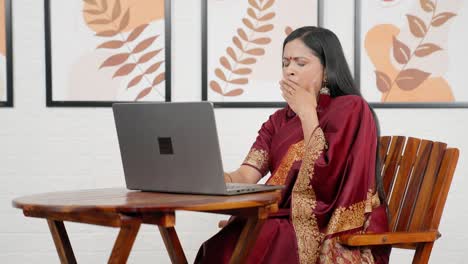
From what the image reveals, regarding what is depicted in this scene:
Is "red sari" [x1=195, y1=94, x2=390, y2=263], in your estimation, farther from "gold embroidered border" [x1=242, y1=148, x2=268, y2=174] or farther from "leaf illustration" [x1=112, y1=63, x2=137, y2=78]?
"leaf illustration" [x1=112, y1=63, x2=137, y2=78]

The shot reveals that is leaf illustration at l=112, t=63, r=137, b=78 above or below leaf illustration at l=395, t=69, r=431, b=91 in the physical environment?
above

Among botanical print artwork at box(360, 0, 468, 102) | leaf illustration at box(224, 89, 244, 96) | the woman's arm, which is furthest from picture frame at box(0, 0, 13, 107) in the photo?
botanical print artwork at box(360, 0, 468, 102)

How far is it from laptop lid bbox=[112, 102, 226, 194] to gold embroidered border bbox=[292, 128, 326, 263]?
0.39 metres

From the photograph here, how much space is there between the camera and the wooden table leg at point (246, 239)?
6.57ft

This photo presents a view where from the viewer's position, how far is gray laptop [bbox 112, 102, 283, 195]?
194 centimetres

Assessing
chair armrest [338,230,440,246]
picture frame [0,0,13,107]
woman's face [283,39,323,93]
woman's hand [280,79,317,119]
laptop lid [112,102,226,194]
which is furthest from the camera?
picture frame [0,0,13,107]

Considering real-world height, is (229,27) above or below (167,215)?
above

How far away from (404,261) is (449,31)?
45.2 inches

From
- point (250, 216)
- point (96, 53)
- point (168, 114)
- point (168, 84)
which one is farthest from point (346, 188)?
point (96, 53)

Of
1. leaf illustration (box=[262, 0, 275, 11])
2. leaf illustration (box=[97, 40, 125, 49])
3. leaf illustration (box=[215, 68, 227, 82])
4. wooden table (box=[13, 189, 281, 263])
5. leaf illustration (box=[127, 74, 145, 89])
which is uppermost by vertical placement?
leaf illustration (box=[262, 0, 275, 11])

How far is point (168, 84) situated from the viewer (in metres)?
3.45

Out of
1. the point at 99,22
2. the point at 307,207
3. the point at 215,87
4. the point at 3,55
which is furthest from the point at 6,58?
the point at 307,207

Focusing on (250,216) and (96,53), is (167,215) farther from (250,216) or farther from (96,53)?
(96,53)

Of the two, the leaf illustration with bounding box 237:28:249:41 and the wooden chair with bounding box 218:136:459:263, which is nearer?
the wooden chair with bounding box 218:136:459:263
